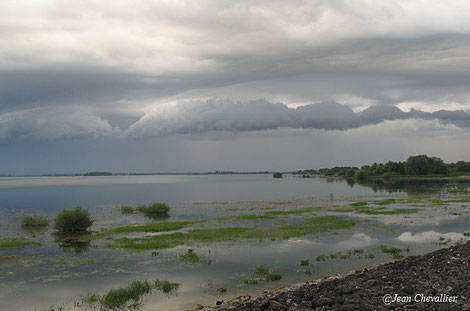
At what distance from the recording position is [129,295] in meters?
19.3

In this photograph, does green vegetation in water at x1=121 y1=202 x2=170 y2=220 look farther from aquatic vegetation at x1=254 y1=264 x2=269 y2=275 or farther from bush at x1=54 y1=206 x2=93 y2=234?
aquatic vegetation at x1=254 y1=264 x2=269 y2=275

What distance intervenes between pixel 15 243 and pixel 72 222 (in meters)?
7.65

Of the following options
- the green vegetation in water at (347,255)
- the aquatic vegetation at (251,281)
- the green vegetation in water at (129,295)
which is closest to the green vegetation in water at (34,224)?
the green vegetation in water at (129,295)

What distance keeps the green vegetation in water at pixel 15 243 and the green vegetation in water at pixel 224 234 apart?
8.83m

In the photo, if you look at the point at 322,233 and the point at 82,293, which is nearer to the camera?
the point at 82,293

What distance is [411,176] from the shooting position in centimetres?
18988

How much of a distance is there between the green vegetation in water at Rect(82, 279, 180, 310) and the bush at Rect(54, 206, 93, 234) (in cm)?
2479

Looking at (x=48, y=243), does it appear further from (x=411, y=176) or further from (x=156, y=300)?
(x=411, y=176)

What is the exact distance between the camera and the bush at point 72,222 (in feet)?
138

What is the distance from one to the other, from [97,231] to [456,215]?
49.7m

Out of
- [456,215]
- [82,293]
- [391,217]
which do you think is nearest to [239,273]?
[82,293]

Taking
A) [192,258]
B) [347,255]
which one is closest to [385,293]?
[347,255]

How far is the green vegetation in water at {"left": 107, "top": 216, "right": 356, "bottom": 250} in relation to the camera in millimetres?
33094

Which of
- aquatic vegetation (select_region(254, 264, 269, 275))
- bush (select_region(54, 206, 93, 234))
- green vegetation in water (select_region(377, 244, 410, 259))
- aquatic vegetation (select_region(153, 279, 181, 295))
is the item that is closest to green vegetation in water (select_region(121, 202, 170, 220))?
bush (select_region(54, 206, 93, 234))
